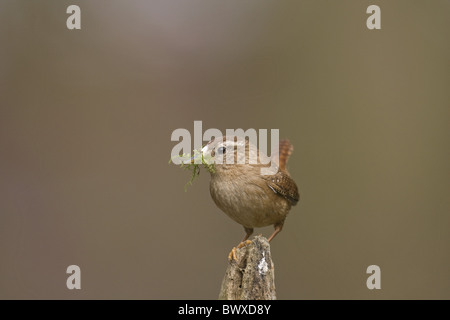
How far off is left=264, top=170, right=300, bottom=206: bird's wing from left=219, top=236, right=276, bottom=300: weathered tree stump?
2.04 feet

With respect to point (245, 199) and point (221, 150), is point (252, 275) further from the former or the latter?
point (221, 150)

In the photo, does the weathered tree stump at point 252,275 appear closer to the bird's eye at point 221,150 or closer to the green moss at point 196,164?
the green moss at point 196,164

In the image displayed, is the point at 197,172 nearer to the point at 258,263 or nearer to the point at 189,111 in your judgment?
the point at 258,263

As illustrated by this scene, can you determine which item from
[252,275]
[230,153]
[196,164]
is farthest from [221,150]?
[252,275]

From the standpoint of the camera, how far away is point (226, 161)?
2.94 meters

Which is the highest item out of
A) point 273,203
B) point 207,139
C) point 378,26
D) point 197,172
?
point 378,26

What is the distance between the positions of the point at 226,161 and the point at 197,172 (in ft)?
0.66

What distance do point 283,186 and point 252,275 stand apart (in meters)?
0.83

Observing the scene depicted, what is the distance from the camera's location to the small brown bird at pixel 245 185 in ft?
9.42

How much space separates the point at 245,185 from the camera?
2.92 metres

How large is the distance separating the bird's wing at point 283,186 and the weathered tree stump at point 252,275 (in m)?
0.62

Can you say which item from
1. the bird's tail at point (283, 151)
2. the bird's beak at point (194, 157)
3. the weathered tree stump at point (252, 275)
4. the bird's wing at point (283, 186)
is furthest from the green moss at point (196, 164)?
the bird's tail at point (283, 151)
